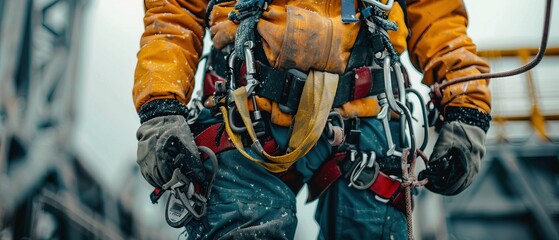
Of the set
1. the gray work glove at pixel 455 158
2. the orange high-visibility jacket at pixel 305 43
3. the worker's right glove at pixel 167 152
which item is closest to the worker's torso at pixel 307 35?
the orange high-visibility jacket at pixel 305 43

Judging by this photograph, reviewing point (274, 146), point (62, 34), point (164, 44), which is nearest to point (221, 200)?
point (274, 146)

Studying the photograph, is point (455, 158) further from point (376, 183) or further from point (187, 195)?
point (187, 195)

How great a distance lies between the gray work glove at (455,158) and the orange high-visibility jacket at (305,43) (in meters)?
0.10

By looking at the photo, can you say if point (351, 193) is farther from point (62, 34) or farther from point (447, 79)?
point (62, 34)

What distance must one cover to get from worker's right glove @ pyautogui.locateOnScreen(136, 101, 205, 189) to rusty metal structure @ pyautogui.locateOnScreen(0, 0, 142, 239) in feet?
9.69

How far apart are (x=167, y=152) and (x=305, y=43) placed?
0.50 metres

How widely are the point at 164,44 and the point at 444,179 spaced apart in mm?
985

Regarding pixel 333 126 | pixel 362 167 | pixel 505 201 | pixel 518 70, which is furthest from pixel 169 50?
pixel 505 201

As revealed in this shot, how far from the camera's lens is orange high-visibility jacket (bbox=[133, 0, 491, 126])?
156 cm

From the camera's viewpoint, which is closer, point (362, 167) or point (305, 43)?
point (305, 43)

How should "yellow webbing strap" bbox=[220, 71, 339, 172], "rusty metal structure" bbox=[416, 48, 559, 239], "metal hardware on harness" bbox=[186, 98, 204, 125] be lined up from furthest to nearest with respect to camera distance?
"rusty metal structure" bbox=[416, 48, 559, 239], "metal hardware on harness" bbox=[186, 98, 204, 125], "yellow webbing strap" bbox=[220, 71, 339, 172]

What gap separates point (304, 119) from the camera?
1.57 metres

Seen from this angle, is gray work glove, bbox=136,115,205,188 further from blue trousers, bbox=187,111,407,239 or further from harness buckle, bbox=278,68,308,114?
harness buckle, bbox=278,68,308,114

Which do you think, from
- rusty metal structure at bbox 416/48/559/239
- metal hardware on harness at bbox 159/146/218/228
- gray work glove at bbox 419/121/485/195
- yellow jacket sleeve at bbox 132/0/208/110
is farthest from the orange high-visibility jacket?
rusty metal structure at bbox 416/48/559/239
